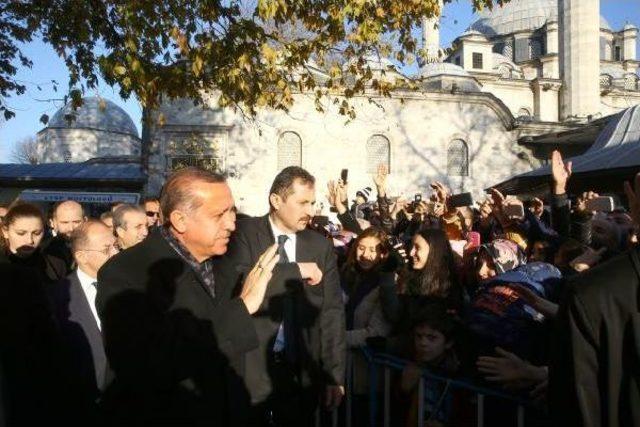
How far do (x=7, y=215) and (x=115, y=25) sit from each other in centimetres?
485

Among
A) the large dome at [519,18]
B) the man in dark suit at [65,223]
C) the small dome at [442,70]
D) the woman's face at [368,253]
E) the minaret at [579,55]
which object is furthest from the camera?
the large dome at [519,18]

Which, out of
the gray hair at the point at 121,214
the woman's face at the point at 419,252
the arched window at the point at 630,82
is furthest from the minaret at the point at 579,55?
the arched window at the point at 630,82

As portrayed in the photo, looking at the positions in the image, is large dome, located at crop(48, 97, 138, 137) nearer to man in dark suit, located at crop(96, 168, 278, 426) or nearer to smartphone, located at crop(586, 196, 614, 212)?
smartphone, located at crop(586, 196, 614, 212)

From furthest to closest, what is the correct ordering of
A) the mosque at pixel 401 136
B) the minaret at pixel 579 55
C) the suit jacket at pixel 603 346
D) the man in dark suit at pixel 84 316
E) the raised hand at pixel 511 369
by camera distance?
the minaret at pixel 579 55 → the mosque at pixel 401 136 → the man in dark suit at pixel 84 316 → the raised hand at pixel 511 369 → the suit jacket at pixel 603 346

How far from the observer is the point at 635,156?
10.6 meters

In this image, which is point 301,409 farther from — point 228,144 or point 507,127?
point 507,127

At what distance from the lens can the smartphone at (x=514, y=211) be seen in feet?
18.4

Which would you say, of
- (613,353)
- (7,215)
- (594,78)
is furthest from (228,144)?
(613,353)

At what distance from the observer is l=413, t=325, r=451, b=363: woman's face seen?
141 inches

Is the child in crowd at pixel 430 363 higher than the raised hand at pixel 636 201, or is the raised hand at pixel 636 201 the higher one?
the raised hand at pixel 636 201

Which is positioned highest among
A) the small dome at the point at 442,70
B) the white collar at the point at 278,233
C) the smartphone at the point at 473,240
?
the small dome at the point at 442,70

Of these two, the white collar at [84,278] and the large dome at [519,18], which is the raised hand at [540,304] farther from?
the large dome at [519,18]

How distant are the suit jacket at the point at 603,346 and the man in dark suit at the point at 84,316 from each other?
7.54 feet

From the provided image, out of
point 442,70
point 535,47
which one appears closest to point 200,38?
point 442,70
